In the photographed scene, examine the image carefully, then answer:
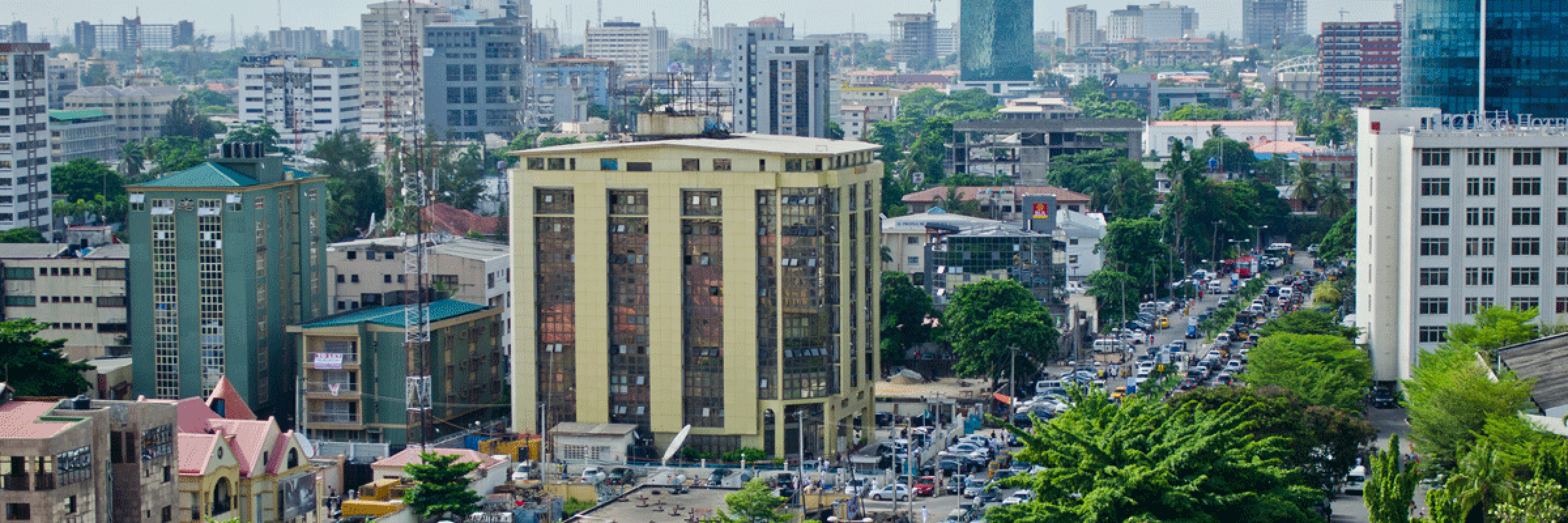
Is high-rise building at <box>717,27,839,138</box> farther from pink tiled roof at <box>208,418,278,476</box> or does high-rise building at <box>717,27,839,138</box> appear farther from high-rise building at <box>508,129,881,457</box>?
pink tiled roof at <box>208,418,278,476</box>

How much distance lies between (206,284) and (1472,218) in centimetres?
5003

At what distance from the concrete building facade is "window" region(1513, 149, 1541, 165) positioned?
189 feet

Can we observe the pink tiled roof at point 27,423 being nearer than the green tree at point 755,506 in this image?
Yes

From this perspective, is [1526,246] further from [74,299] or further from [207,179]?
[74,299]

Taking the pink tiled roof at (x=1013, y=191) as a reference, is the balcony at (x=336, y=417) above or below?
below

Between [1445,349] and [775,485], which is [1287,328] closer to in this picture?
[1445,349]

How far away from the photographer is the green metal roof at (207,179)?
85625mm

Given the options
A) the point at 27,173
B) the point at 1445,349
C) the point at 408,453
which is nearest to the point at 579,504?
the point at 408,453

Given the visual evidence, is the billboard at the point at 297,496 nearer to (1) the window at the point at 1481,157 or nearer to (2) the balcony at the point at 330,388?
(2) the balcony at the point at 330,388

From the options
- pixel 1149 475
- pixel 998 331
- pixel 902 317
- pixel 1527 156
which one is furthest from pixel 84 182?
pixel 1149 475

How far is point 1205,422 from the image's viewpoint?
54000 millimetres

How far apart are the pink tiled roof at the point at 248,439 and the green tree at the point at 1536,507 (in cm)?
3769

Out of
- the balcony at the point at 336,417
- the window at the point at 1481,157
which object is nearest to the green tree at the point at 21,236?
the balcony at the point at 336,417

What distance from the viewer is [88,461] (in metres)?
60.4
